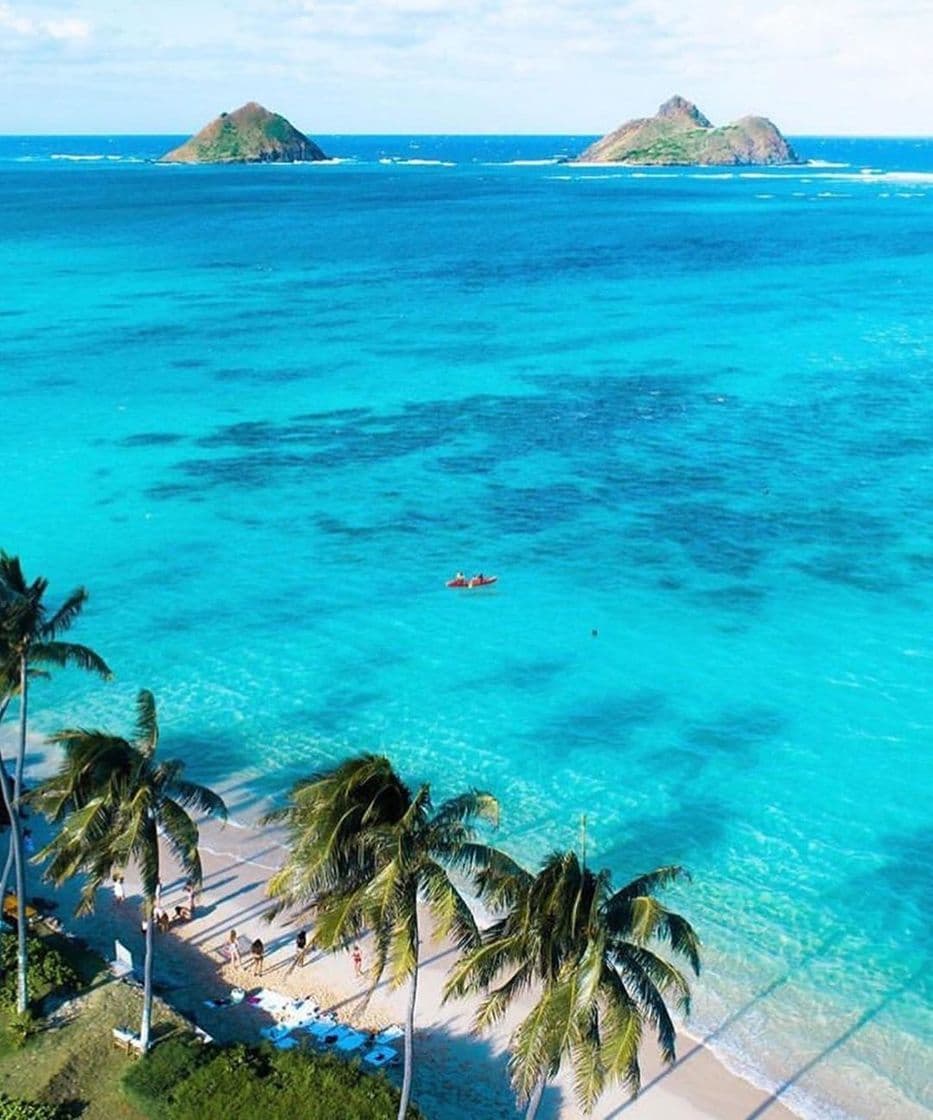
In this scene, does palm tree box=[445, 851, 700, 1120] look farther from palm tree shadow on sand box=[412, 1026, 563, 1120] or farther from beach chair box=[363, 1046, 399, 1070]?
beach chair box=[363, 1046, 399, 1070]

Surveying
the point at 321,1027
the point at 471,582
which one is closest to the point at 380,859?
the point at 321,1027

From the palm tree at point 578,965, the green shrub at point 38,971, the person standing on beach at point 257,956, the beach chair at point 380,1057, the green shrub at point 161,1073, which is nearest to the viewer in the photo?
the palm tree at point 578,965

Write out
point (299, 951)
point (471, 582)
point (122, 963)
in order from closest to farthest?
1. point (122, 963)
2. point (299, 951)
3. point (471, 582)

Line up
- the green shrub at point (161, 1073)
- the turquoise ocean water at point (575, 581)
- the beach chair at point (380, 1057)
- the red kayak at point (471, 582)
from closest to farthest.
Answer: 1. the green shrub at point (161, 1073)
2. the beach chair at point (380, 1057)
3. the turquoise ocean water at point (575, 581)
4. the red kayak at point (471, 582)

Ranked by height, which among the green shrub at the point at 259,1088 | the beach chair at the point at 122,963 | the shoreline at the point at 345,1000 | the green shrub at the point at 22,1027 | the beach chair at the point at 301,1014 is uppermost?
the green shrub at the point at 259,1088

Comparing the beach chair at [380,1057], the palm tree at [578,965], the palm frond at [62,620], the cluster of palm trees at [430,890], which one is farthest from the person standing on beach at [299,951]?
the palm tree at [578,965]

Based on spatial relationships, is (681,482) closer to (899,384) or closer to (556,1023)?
(899,384)

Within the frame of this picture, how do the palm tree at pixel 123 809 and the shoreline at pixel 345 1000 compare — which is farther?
the shoreline at pixel 345 1000

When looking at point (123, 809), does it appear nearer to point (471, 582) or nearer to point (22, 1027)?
point (22, 1027)

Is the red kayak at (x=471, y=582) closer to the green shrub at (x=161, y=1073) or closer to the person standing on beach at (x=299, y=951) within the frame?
the person standing on beach at (x=299, y=951)
